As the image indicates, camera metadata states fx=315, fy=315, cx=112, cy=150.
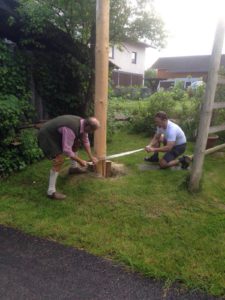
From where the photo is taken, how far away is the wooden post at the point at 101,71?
4.92 metres

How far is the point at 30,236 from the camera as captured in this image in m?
3.61

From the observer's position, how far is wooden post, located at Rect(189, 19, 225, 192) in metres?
4.25

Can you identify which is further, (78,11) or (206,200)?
(78,11)

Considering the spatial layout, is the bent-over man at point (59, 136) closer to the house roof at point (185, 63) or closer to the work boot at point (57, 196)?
the work boot at point (57, 196)

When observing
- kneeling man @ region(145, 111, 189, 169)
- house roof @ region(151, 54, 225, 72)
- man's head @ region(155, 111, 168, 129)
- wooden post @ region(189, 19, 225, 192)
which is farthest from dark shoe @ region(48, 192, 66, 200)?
house roof @ region(151, 54, 225, 72)

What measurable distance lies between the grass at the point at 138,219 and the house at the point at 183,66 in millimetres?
43079

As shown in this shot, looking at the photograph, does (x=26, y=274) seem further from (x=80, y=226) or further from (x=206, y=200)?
(x=206, y=200)

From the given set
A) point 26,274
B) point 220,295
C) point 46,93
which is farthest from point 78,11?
point 220,295

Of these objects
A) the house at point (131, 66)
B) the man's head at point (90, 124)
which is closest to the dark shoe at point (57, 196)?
the man's head at point (90, 124)

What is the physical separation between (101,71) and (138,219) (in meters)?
2.46

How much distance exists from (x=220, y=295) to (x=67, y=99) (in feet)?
18.6

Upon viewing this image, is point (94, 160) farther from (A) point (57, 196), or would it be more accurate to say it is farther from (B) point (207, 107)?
(B) point (207, 107)

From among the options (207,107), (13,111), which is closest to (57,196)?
(13,111)

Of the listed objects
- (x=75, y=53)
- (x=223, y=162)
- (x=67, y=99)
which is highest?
(x=75, y=53)
